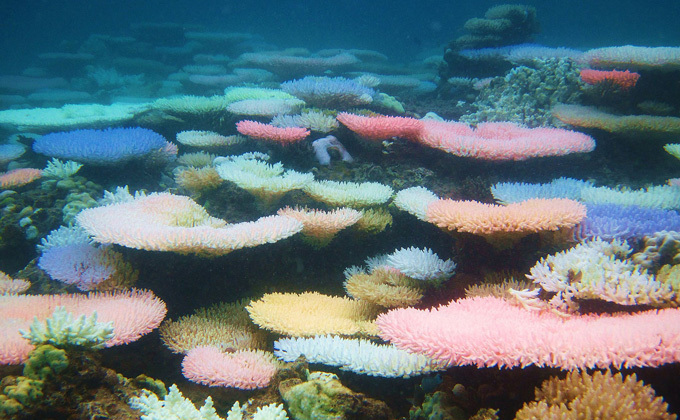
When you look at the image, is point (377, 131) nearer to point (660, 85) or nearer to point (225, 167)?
point (225, 167)

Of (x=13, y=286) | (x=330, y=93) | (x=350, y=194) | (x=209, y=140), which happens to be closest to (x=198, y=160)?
(x=209, y=140)

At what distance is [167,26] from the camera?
14.7m

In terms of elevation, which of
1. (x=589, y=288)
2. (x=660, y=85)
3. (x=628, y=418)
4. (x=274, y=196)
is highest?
(x=660, y=85)

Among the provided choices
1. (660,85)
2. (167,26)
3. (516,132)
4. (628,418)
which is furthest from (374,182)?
(167,26)

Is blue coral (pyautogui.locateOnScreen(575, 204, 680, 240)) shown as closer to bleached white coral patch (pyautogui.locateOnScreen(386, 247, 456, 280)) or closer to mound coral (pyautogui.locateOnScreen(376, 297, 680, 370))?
mound coral (pyautogui.locateOnScreen(376, 297, 680, 370))

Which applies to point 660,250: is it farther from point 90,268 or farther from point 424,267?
point 90,268

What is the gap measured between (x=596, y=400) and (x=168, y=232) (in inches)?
99.2

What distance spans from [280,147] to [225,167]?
29.9 inches

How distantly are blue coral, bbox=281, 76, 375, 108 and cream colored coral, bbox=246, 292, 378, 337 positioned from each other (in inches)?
115

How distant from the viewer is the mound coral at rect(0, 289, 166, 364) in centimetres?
188

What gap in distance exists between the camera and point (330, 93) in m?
4.73

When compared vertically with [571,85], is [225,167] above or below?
below

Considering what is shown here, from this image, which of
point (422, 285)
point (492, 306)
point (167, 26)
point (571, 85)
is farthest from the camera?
point (167, 26)

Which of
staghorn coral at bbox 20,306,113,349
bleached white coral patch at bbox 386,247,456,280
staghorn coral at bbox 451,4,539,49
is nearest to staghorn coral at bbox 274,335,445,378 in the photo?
bleached white coral patch at bbox 386,247,456,280
